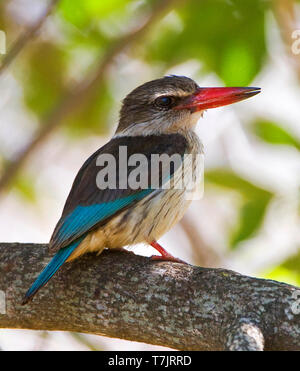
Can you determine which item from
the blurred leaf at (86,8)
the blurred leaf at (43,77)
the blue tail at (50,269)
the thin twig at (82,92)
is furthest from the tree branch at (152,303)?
the blurred leaf at (43,77)

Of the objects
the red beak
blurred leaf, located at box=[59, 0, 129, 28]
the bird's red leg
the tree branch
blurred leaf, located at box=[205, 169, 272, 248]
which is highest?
blurred leaf, located at box=[59, 0, 129, 28]

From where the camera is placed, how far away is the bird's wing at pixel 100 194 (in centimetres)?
345

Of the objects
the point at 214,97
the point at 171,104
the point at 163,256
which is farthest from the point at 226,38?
the point at 163,256

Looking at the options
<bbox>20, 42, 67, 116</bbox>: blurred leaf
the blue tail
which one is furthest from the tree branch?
<bbox>20, 42, 67, 116</bbox>: blurred leaf

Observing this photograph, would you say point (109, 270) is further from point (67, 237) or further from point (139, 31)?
point (139, 31)

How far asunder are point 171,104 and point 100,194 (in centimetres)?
88

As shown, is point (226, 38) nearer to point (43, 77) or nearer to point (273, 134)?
point (273, 134)

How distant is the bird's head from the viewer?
4242 millimetres

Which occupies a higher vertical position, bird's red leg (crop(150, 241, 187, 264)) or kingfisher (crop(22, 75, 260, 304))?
kingfisher (crop(22, 75, 260, 304))

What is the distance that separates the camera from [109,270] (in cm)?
326

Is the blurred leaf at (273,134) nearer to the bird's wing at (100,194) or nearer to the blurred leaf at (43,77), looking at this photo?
the bird's wing at (100,194)

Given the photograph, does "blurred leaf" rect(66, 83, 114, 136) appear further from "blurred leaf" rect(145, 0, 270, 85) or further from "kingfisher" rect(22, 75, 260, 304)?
"blurred leaf" rect(145, 0, 270, 85)

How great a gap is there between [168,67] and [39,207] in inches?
71.3

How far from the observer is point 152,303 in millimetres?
2926
